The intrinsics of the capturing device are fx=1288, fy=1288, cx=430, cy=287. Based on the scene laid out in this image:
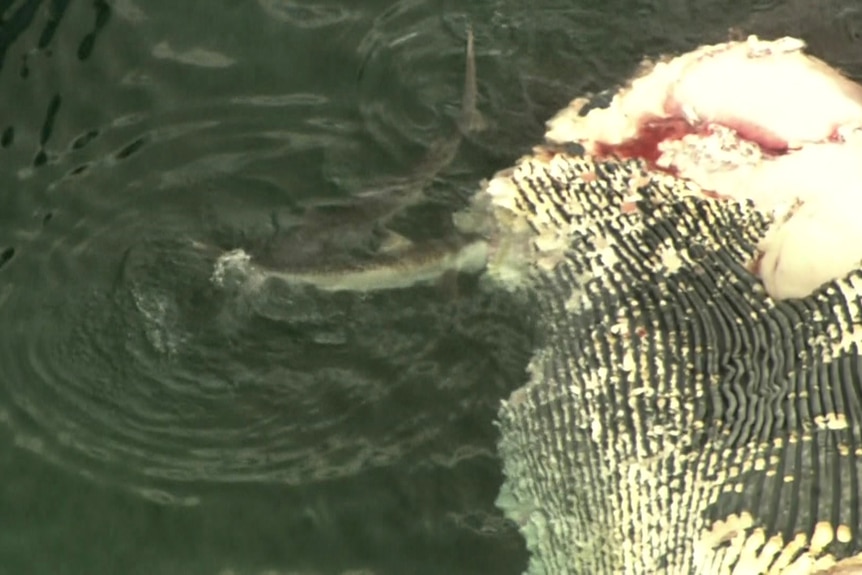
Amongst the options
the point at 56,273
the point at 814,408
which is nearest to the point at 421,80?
the point at 56,273

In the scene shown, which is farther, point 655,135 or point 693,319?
point 655,135

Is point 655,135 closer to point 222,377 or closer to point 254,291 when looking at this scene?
point 254,291

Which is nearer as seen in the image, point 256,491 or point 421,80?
point 256,491

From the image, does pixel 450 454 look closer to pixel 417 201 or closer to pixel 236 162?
pixel 417 201

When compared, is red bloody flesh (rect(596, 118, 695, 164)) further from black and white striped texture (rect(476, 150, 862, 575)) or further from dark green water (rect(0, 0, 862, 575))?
dark green water (rect(0, 0, 862, 575))

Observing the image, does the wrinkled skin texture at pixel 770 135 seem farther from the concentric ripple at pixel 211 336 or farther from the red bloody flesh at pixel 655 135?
the concentric ripple at pixel 211 336

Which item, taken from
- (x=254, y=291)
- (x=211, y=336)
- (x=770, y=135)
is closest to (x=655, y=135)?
(x=770, y=135)
